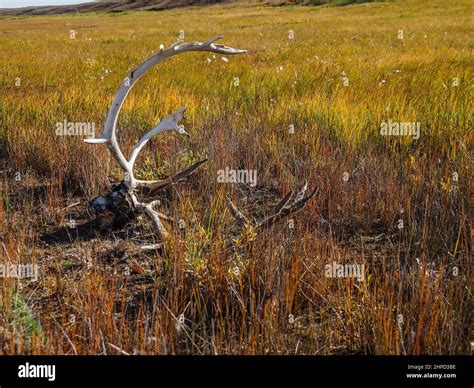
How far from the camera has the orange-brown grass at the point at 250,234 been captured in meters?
1.99

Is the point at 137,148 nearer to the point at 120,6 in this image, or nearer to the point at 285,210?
the point at 285,210

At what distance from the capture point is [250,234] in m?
2.63

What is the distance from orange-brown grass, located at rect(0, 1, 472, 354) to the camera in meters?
1.99

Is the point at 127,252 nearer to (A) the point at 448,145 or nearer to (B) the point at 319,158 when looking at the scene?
(B) the point at 319,158

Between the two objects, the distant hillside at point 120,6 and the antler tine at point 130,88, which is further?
the distant hillside at point 120,6

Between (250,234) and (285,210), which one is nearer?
(250,234)

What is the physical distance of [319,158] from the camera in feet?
12.7

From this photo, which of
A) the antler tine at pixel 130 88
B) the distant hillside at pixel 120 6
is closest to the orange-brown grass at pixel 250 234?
the antler tine at pixel 130 88

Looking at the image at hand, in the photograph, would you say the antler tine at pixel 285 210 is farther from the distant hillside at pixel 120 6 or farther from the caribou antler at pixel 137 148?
the distant hillside at pixel 120 6
